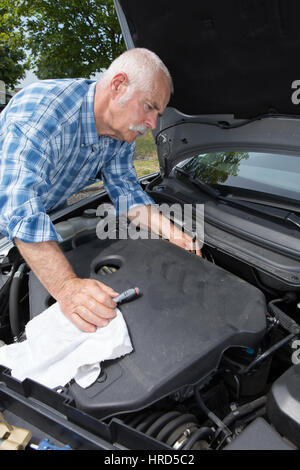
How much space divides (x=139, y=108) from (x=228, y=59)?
453 mm

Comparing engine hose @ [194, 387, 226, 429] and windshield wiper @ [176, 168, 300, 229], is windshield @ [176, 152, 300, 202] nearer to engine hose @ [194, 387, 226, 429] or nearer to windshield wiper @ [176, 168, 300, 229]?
windshield wiper @ [176, 168, 300, 229]

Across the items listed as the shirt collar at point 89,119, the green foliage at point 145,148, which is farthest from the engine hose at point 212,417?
the green foliage at point 145,148

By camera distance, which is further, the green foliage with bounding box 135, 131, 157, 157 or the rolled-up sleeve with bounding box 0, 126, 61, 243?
the green foliage with bounding box 135, 131, 157, 157

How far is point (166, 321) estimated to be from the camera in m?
1.07

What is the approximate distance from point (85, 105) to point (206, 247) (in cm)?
85

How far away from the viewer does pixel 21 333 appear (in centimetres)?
135

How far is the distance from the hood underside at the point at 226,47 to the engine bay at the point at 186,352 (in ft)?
2.54

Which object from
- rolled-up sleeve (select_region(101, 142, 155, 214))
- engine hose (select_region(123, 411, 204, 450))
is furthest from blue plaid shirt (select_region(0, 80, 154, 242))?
engine hose (select_region(123, 411, 204, 450))

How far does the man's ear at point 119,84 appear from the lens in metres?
1.43

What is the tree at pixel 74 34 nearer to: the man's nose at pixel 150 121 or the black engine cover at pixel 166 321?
the man's nose at pixel 150 121

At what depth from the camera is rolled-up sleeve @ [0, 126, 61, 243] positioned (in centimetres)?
121

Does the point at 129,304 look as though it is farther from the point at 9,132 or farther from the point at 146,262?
the point at 9,132

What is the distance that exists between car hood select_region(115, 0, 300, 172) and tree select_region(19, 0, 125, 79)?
19.9 feet
